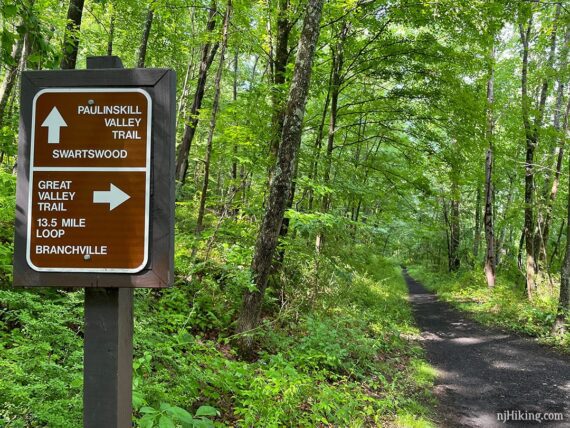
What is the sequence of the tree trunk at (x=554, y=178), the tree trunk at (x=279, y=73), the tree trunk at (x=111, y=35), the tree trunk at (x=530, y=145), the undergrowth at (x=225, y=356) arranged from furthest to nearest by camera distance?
the tree trunk at (x=530, y=145), the tree trunk at (x=554, y=178), the tree trunk at (x=111, y=35), the tree trunk at (x=279, y=73), the undergrowth at (x=225, y=356)

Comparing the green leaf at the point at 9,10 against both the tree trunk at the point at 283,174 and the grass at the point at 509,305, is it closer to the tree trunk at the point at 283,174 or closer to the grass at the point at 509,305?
the tree trunk at the point at 283,174

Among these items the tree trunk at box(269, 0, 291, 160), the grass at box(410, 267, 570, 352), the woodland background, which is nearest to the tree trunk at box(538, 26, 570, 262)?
the woodland background

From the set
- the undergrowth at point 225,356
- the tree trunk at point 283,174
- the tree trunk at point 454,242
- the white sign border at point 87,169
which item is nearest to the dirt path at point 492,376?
the undergrowth at point 225,356

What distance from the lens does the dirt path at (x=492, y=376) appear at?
235 inches

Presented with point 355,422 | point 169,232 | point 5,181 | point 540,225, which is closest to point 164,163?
point 169,232

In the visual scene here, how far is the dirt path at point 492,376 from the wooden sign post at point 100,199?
5396mm

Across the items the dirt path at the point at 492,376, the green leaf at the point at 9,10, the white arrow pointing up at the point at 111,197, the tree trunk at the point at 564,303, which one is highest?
the green leaf at the point at 9,10

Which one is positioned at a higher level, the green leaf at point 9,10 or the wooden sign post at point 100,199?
the green leaf at point 9,10

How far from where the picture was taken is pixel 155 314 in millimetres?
5379

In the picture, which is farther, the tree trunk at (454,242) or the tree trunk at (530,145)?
the tree trunk at (454,242)

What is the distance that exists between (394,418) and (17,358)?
4609 millimetres

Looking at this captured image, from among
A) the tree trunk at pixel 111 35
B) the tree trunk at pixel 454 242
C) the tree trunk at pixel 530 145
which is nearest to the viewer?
the tree trunk at pixel 111 35

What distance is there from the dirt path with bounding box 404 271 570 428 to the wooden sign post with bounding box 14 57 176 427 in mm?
5396

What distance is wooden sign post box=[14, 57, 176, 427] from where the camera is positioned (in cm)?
171
